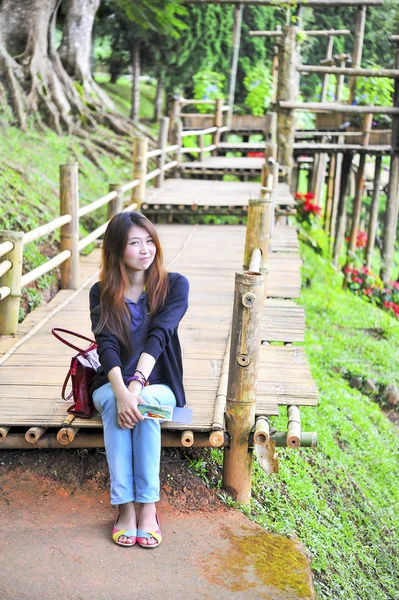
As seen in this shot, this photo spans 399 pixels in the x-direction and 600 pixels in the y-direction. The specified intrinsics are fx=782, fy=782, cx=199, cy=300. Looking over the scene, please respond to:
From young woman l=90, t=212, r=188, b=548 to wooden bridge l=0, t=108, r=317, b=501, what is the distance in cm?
24

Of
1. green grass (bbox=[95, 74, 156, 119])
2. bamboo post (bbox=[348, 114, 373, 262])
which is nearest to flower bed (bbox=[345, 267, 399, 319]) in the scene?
bamboo post (bbox=[348, 114, 373, 262])

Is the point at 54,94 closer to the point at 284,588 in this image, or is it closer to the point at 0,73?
the point at 0,73

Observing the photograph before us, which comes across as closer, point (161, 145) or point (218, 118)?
point (161, 145)

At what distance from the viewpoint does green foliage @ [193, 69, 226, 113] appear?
17.6m

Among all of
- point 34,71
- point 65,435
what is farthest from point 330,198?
point 65,435

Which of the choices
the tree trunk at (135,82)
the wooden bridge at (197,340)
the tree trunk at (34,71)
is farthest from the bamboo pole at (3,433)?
the tree trunk at (135,82)

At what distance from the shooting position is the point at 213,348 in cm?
516

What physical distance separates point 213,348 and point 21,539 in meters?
2.10

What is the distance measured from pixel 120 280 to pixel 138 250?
0.56ft

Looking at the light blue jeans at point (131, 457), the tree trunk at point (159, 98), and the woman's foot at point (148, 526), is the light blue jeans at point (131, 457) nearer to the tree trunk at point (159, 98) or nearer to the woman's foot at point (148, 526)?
the woman's foot at point (148, 526)

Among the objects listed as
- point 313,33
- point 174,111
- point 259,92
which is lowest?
point 174,111

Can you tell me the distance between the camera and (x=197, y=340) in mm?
5363

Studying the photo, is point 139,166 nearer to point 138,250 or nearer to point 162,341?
point 138,250

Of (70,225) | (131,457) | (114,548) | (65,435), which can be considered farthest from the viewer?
(70,225)
